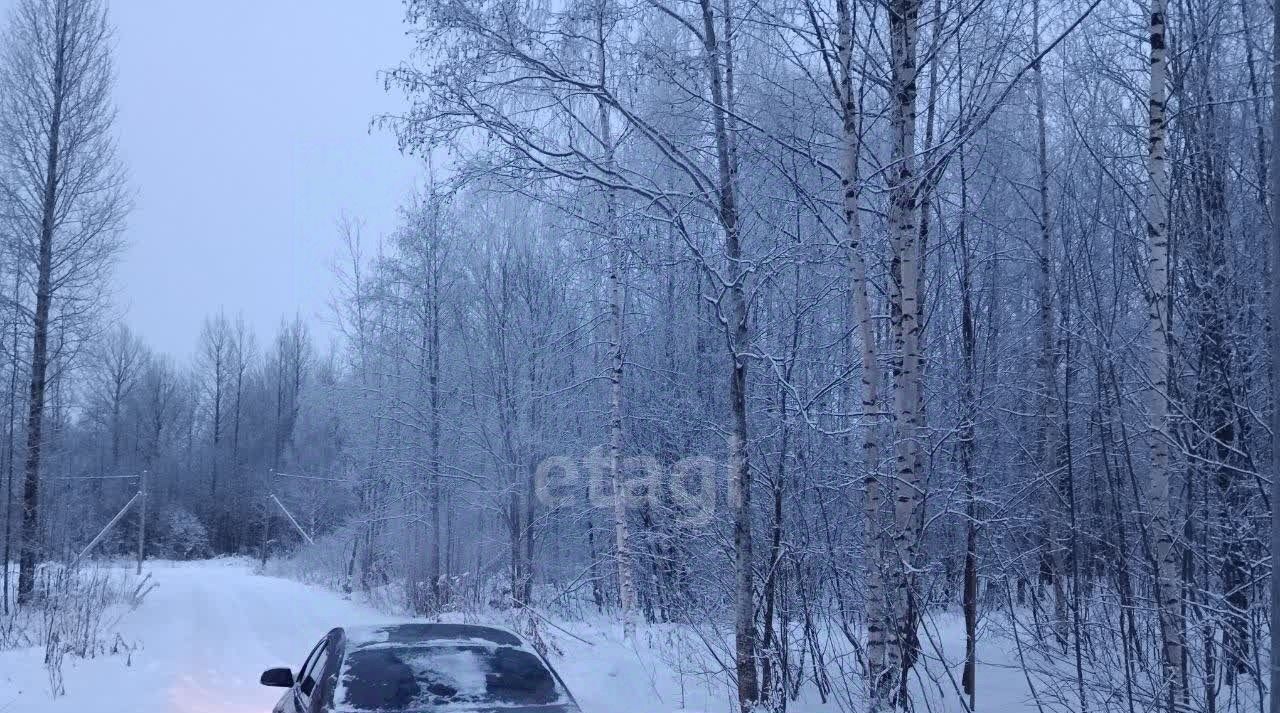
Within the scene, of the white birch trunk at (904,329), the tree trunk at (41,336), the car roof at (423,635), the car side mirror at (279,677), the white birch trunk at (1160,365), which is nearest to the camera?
the car roof at (423,635)

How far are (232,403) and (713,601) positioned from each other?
6415cm

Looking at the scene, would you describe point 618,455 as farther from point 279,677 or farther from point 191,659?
point 279,677

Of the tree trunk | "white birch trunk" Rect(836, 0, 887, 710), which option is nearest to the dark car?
"white birch trunk" Rect(836, 0, 887, 710)

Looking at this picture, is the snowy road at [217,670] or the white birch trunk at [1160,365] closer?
the white birch trunk at [1160,365]

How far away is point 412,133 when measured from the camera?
31.4 feet

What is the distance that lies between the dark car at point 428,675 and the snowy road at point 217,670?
4652 millimetres

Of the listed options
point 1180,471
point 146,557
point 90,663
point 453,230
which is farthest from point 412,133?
point 146,557

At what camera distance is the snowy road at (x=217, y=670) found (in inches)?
425

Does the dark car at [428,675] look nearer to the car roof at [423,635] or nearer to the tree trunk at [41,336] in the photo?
the car roof at [423,635]

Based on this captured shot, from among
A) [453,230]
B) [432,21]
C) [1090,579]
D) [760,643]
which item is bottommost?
[760,643]

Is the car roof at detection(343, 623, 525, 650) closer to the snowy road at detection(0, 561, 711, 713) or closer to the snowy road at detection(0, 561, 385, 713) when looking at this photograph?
the snowy road at detection(0, 561, 711, 713)

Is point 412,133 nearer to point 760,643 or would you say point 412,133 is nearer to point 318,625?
point 760,643

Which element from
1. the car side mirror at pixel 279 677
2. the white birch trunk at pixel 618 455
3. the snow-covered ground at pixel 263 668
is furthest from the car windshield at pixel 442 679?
the white birch trunk at pixel 618 455

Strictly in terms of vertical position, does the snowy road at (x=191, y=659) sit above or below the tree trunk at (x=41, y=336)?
below
